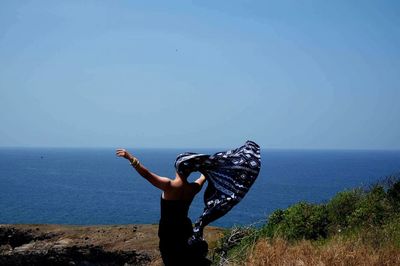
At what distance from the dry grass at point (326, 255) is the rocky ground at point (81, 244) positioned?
9480 millimetres

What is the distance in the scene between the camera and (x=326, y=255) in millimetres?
9422

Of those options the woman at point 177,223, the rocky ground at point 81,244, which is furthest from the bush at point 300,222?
the woman at point 177,223

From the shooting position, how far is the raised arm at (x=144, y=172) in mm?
5992

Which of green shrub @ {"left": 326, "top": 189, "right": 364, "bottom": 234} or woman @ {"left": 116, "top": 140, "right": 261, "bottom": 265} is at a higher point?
woman @ {"left": 116, "top": 140, "right": 261, "bottom": 265}

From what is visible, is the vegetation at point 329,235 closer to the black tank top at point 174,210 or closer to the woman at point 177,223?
the woman at point 177,223

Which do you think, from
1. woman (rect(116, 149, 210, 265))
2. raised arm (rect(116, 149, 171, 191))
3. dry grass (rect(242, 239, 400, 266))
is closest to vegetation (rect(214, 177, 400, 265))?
dry grass (rect(242, 239, 400, 266))

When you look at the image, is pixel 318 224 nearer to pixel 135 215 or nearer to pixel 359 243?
pixel 359 243

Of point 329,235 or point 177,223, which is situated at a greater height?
point 177,223

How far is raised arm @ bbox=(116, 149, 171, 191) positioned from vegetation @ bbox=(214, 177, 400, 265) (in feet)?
13.4

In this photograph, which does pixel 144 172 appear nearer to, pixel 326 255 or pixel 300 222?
pixel 326 255

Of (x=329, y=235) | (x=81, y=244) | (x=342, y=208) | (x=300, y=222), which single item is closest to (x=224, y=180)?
(x=329, y=235)

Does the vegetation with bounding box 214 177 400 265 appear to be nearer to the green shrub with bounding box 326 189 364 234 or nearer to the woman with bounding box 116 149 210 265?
the green shrub with bounding box 326 189 364 234

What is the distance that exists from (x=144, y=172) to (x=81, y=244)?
20.8m

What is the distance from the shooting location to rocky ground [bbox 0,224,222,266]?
22438 millimetres
